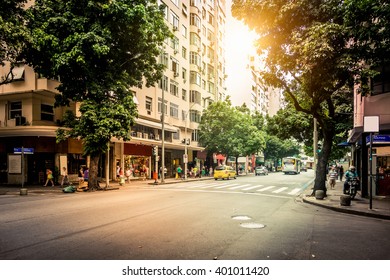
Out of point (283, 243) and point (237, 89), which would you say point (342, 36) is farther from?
point (237, 89)

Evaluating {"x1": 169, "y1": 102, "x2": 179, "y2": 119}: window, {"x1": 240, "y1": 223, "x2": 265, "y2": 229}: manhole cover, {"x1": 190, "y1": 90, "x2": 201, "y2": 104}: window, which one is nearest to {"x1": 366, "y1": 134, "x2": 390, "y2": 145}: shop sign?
{"x1": 240, "y1": 223, "x2": 265, "y2": 229}: manhole cover

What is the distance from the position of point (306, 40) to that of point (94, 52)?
11.9 meters

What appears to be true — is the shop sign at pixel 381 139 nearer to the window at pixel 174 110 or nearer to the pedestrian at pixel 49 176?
the pedestrian at pixel 49 176

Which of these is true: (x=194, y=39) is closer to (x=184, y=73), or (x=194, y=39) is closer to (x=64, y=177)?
(x=184, y=73)

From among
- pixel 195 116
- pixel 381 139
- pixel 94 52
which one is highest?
pixel 94 52

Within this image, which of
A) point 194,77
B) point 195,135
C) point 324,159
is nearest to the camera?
point 324,159

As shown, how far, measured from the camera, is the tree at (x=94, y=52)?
17953 mm

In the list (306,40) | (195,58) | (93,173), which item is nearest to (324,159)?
(306,40)

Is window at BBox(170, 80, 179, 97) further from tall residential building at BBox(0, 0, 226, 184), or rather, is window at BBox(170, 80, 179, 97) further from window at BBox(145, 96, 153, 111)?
window at BBox(145, 96, 153, 111)

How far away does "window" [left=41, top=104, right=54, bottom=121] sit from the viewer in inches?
982

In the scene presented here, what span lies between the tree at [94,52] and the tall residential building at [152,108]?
3537mm

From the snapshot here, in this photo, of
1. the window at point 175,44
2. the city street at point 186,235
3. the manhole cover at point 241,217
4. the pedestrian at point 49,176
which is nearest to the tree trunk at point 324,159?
the city street at point 186,235

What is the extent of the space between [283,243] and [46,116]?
929 inches

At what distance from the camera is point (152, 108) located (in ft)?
116
